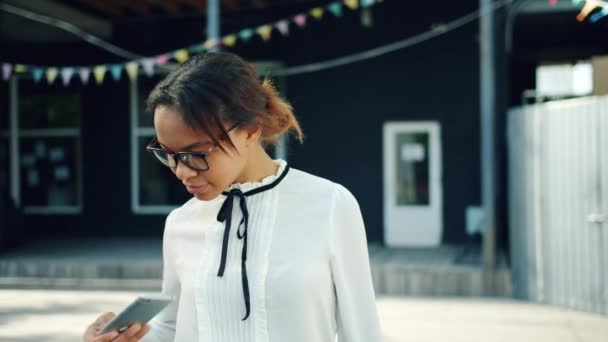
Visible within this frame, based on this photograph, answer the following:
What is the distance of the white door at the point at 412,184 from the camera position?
13.2m

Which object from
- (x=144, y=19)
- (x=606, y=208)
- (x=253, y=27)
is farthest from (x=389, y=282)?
(x=144, y=19)

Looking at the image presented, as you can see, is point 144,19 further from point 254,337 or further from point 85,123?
point 254,337

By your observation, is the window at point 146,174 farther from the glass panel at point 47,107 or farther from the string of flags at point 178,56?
the glass panel at point 47,107

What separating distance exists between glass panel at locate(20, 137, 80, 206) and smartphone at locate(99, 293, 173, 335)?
13538 millimetres

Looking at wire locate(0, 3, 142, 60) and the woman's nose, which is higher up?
wire locate(0, 3, 142, 60)

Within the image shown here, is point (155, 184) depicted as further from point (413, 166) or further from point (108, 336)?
point (108, 336)

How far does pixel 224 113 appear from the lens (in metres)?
1.93

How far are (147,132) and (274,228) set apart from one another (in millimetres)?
12850

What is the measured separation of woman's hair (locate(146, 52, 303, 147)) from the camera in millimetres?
1896

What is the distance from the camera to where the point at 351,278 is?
6.69 feet

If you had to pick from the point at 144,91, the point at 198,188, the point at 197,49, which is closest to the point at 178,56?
the point at 197,49

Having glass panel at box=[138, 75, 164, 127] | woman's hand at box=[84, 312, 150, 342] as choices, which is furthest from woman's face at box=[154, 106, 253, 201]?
glass panel at box=[138, 75, 164, 127]

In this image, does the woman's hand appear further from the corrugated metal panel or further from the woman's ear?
the corrugated metal panel

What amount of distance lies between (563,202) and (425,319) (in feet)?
6.39
